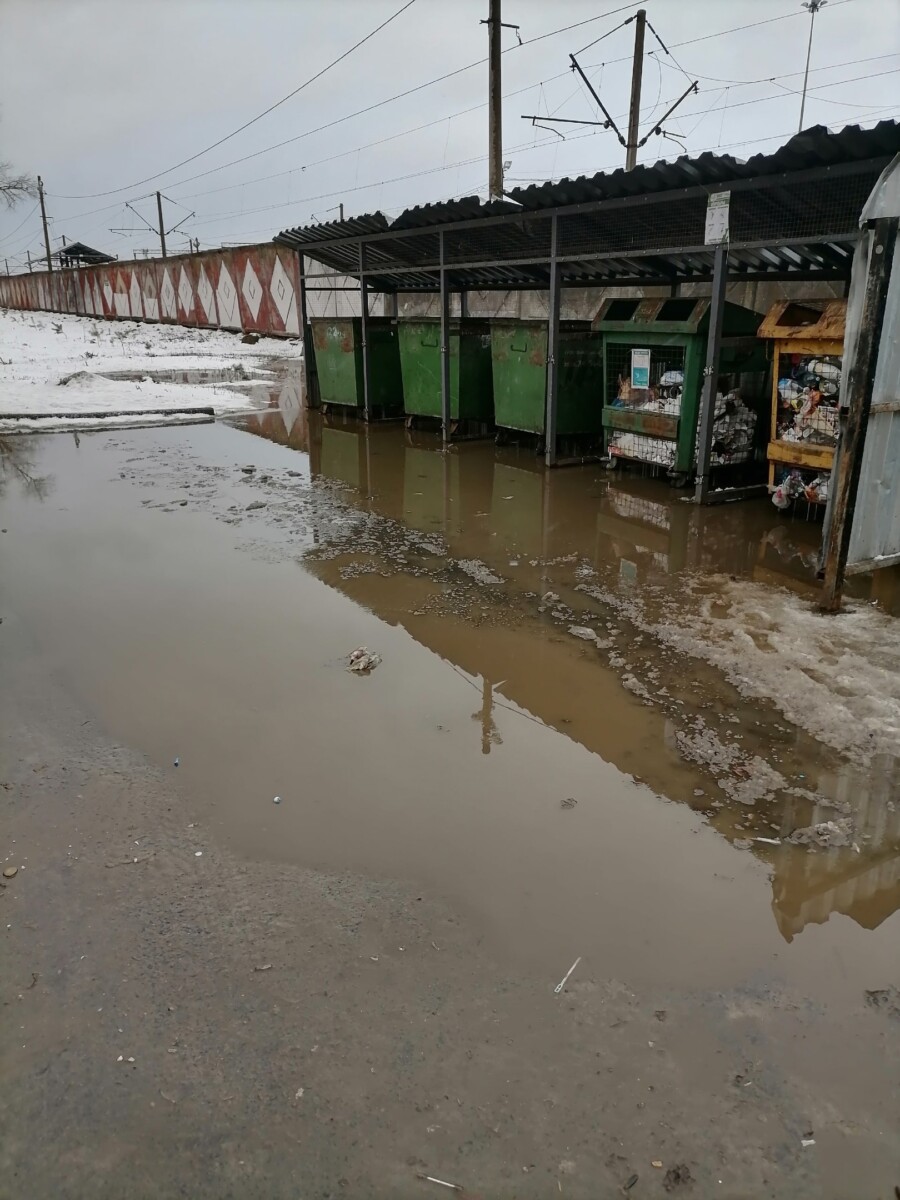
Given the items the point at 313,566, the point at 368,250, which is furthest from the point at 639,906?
the point at 368,250

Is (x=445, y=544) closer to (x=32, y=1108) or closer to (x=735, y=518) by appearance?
(x=735, y=518)

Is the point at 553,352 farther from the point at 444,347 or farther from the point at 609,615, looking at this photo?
the point at 609,615

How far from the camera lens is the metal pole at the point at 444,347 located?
32.2ft

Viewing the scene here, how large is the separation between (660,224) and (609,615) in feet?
17.3

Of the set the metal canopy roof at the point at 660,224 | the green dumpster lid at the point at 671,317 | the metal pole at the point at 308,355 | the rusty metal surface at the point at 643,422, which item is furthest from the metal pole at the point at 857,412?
the metal pole at the point at 308,355

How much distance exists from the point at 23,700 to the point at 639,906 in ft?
9.60

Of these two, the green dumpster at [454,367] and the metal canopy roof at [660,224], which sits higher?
the metal canopy roof at [660,224]

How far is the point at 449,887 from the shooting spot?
2.48 meters

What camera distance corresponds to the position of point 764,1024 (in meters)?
2.00

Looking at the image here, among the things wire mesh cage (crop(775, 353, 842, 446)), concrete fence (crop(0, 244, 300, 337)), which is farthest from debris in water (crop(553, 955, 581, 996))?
concrete fence (crop(0, 244, 300, 337))

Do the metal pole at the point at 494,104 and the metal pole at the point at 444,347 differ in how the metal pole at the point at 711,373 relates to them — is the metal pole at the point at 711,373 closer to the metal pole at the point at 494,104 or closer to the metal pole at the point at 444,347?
the metal pole at the point at 444,347

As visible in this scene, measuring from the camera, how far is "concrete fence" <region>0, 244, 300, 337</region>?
86.2 ft

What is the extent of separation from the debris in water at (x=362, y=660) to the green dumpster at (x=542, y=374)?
5.52 m

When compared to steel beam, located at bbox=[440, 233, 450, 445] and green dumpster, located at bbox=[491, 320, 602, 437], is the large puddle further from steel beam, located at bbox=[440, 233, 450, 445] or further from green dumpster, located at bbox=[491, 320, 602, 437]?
steel beam, located at bbox=[440, 233, 450, 445]
